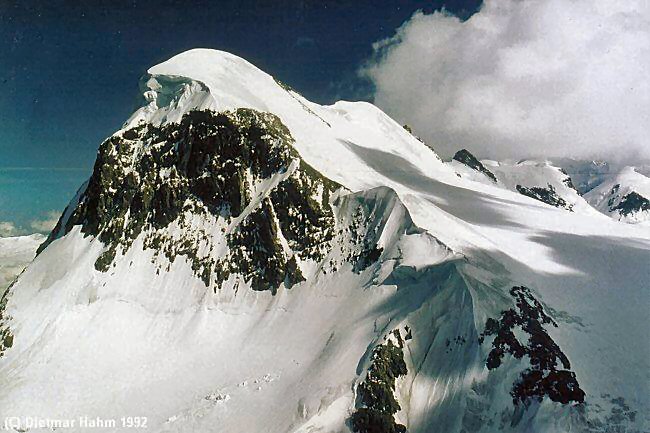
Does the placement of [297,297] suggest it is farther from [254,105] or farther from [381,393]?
[254,105]

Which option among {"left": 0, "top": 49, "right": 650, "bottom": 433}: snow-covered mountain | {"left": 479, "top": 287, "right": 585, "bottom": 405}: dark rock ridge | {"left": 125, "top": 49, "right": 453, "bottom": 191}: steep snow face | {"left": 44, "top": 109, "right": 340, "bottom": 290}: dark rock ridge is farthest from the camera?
{"left": 125, "top": 49, "right": 453, "bottom": 191}: steep snow face

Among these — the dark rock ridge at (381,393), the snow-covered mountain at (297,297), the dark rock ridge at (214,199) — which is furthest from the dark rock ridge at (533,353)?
the dark rock ridge at (214,199)

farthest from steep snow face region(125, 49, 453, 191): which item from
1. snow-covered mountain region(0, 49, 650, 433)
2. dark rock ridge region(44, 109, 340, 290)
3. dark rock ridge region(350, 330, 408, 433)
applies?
dark rock ridge region(350, 330, 408, 433)

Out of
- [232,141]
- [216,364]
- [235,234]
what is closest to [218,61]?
[232,141]

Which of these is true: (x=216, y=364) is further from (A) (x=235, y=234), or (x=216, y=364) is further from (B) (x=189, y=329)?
(A) (x=235, y=234)

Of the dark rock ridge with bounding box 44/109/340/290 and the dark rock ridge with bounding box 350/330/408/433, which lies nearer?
the dark rock ridge with bounding box 350/330/408/433

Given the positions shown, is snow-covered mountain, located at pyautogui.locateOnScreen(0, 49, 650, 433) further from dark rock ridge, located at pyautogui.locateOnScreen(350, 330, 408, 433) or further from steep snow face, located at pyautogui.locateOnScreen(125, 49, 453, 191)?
steep snow face, located at pyautogui.locateOnScreen(125, 49, 453, 191)
